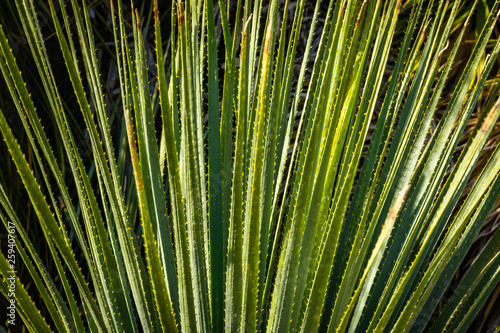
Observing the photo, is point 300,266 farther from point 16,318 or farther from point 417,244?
point 16,318

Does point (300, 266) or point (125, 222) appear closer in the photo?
point (300, 266)

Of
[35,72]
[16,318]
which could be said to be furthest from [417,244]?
[35,72]

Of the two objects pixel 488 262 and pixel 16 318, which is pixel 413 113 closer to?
pixel 488 262

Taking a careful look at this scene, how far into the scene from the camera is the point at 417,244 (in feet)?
2.04

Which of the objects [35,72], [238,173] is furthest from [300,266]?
[35,72]

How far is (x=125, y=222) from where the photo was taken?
1.74 ft

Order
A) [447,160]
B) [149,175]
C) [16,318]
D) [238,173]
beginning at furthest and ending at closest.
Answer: [16,318] < [447,160] < [149,175] < [238,173]

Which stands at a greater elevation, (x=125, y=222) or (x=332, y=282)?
(x=125, y=222)

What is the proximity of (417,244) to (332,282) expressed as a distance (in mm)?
131

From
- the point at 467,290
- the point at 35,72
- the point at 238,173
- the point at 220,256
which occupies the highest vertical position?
the point at 35,72

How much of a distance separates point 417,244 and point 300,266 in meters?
0.28

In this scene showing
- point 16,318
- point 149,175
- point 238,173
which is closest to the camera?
point 238,173

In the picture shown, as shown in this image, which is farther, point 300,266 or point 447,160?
point 447,160

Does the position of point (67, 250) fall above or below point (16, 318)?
above
